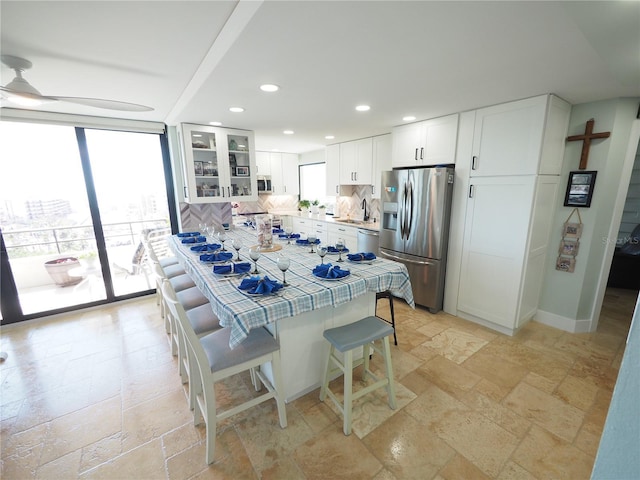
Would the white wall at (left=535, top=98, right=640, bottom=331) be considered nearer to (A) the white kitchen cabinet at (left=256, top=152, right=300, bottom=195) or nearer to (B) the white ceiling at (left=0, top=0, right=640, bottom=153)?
(B) the white ceiling at (left=0, top=0, right=640, bottom=153)

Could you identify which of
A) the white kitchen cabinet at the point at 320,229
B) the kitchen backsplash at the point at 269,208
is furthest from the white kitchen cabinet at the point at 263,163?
the white kitchen cabinet at the point at 320,229

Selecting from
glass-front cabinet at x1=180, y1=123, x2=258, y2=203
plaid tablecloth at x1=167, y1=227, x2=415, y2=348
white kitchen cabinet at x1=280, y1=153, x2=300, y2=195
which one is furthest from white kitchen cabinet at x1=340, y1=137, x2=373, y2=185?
plaid tablecloth at x1=167, y1=227, x2=415, y2=348

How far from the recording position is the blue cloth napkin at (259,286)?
1.64 meters

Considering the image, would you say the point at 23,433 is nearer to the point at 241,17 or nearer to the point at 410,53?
the point at 241,17

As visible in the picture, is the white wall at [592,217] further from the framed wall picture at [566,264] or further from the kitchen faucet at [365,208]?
the kitchen faucet at [365,208]

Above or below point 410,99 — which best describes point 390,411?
below

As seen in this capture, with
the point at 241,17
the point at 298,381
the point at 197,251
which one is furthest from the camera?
the point at 197,251

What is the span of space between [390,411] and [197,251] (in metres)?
2.13

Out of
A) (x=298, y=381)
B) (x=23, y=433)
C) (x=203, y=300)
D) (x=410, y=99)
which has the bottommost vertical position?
(x=23, y=433)

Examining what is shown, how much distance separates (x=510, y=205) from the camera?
2.60 metres

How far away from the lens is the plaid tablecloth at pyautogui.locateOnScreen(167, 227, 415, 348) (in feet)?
4.90

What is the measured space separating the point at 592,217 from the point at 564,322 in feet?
3.65

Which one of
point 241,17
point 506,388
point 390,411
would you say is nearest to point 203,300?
point 390,411

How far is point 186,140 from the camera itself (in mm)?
3375
